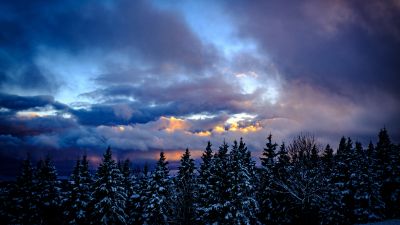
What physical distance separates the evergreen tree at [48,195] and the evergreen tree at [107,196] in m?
6.69

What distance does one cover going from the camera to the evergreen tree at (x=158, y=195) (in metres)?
38.9

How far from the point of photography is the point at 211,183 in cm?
3488

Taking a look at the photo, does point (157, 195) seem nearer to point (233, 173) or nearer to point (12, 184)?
point (233, 173)

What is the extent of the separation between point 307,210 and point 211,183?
1222cm

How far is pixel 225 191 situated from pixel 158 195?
11.3 meters

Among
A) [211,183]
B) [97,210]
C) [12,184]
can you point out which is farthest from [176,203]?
[12,184]

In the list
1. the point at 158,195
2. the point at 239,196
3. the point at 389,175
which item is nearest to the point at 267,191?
the point at 239,196

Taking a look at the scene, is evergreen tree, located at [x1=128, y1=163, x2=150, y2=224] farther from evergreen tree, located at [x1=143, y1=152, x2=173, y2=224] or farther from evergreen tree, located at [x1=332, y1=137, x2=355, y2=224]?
evergreen tree, located at [x1=332, y1=137, x2=355, y2=224]

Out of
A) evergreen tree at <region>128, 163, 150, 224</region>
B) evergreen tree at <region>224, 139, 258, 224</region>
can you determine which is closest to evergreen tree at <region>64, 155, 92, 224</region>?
evergreen tree at <region>128, 163, 150, 224</region>

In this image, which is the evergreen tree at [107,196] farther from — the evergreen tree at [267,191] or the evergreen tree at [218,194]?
the evergreen tree at [267,191]

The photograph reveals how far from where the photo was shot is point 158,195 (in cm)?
3972

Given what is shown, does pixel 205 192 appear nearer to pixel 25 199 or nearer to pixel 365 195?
pixel 365 195

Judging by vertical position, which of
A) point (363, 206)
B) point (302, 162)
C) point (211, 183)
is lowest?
point (363, 206)

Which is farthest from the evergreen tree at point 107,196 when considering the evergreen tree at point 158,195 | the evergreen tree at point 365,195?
the evergreen tree at point 365,195
